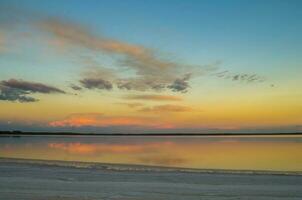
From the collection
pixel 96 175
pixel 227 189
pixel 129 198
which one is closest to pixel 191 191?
pixel 227 189

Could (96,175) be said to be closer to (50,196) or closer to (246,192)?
(50,196)

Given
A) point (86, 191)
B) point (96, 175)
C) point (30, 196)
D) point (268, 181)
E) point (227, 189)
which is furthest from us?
point (96, 175)

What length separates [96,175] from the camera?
1642 cm

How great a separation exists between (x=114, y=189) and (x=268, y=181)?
7000mm

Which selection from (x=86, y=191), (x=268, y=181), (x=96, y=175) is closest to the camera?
(x=86, y=191)

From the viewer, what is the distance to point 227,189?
492 inches

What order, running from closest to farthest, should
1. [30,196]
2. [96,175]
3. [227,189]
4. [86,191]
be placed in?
1. [30,196]
2. [86,191]
3. [227,189]
4. [96,175]

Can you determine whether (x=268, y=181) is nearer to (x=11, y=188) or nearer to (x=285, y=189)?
(x=285, y=189)

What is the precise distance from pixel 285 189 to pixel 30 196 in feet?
28.4

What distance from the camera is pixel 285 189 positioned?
42.3ft

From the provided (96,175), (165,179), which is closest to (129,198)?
(165,179)

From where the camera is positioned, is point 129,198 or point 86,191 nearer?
point 129,198

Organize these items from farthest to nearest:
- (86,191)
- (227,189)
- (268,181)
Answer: (268,181) < (227,189) < (86,191)

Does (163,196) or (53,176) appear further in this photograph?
(53,176)
